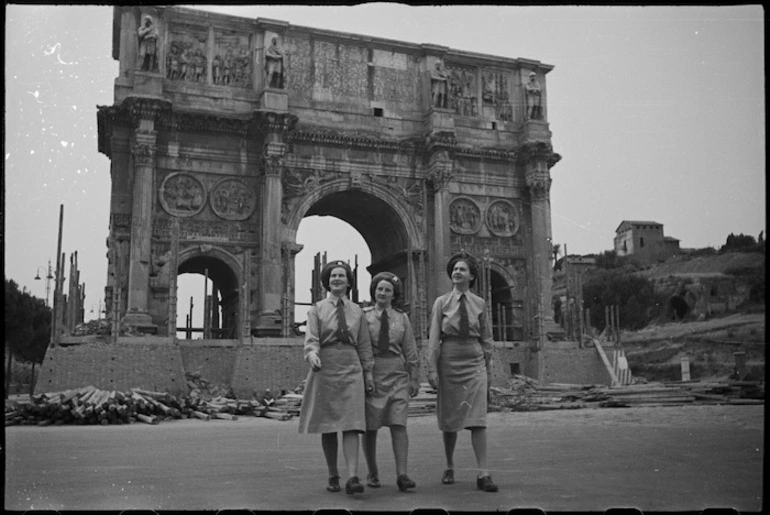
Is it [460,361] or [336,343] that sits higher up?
[336,343]

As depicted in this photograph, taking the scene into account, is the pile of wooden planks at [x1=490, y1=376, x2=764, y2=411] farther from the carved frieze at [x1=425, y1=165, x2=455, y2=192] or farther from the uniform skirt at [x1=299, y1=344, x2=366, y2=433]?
the uniform skirt at [x1=299, y1=344, x2=366, y2=433]

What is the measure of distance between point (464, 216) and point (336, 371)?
23.2 meters

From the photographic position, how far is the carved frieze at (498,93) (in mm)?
30406

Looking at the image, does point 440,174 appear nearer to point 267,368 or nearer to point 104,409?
point 267,368

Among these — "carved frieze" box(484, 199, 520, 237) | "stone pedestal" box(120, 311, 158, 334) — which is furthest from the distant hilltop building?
"stone pedestal" box(120, 311, 158, 334)

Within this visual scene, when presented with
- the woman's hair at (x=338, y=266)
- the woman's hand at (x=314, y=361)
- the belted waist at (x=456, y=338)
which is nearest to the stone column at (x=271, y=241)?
the woman's hair at (x=338, y=266)

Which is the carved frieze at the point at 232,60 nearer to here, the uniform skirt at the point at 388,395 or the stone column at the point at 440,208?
the stone column at the point at 440,208

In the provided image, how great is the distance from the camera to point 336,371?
6.46m

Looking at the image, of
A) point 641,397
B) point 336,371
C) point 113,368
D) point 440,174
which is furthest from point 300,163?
point 336,371

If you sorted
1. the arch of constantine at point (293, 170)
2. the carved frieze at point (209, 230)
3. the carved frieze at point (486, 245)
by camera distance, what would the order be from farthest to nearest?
1. the carved frieze at point (486, 245)
2. the carved frieze at point (209, 230)
3. the arch of constantine at point (293, 170)

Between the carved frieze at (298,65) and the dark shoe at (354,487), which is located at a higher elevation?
the carved frieze at (298,65)

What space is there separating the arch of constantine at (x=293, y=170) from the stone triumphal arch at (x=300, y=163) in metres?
0.05

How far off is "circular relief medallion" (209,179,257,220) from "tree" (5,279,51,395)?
1537cm

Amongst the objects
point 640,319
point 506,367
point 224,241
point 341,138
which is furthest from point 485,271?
Result: point 640,319
